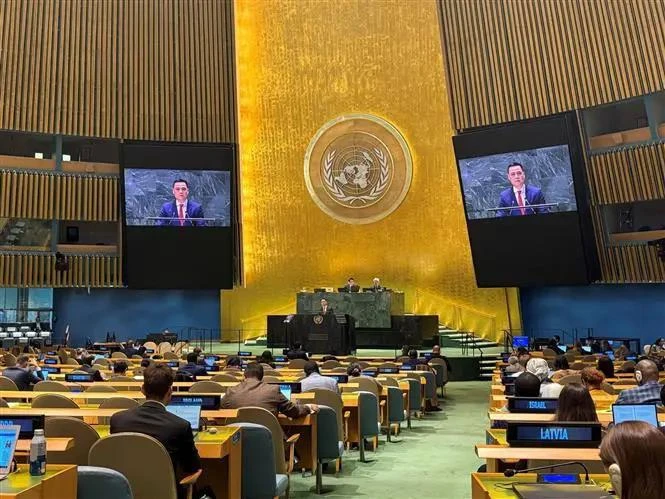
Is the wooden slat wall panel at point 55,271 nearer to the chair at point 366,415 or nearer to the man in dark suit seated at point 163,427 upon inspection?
the chair at point 366,415

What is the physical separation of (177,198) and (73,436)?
1724 centimetres

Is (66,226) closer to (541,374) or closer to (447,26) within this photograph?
(447,26)

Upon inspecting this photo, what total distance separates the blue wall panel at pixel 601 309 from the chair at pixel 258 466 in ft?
56.3

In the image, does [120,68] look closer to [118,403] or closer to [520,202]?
[520,202]

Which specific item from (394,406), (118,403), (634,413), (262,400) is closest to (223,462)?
(262,400)

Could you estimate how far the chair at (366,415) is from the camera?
7.31 m

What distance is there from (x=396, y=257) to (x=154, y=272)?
7.82 meters

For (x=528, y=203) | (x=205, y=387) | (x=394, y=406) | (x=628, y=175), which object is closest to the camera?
(x=205, y=387)

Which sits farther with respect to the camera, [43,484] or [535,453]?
[535,453]

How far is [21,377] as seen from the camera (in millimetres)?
8273

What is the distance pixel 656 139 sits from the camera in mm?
17859

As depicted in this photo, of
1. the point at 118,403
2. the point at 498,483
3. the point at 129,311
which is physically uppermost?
the point at 129,311

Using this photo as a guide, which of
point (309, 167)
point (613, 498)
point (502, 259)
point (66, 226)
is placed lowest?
point (613, 498)

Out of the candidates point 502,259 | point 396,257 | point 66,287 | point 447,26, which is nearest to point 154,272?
point 66,287
